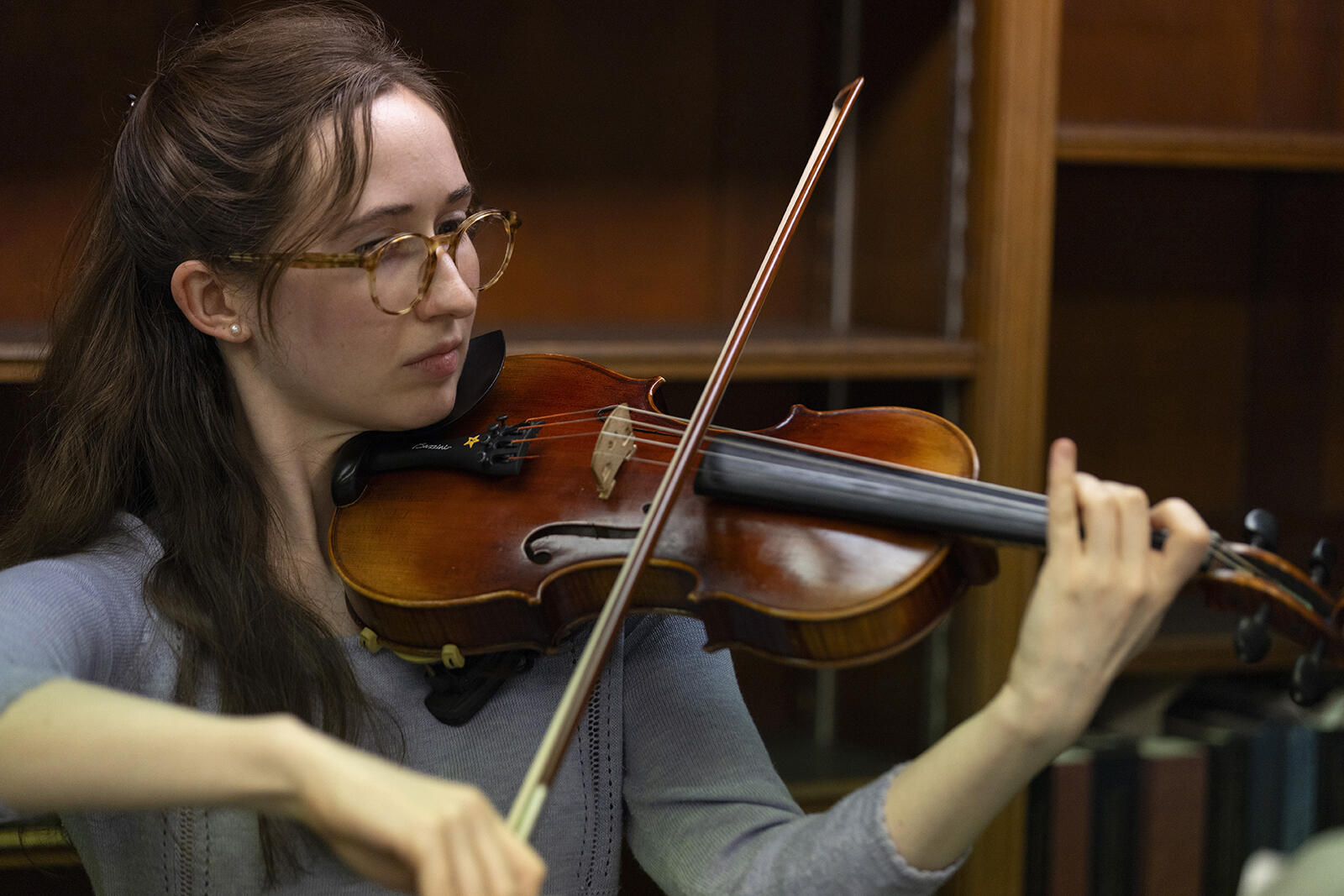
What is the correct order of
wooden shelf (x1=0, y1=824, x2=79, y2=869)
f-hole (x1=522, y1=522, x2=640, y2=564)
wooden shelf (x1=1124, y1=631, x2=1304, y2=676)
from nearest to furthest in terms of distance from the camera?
f-hole (x1=522, y1=522, x2=640, y2=564), wooden shelf (x1=0, y1=824, x2=79, y2=869), wooden shelf (x1=1124, y1=631, x2=1304, y2=676)

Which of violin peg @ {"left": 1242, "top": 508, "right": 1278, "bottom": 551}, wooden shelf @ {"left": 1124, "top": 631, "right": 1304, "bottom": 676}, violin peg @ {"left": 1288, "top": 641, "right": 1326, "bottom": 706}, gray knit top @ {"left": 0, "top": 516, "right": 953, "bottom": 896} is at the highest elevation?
violin peg @ {"left": 1242, "top": 508, "right": 1278, "bottom": 551}

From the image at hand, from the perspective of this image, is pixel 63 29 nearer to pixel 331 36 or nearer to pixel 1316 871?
pixel 331 36

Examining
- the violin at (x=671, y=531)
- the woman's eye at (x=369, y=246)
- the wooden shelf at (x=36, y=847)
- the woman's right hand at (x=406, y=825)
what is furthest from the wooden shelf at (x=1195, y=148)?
the wooden shelf at (x=36, y=847)

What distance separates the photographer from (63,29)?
130 centimetres

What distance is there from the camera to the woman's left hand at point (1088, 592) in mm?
614

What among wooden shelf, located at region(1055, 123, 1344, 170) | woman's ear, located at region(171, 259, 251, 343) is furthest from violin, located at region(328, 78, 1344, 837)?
wooden shelf, located at region(1055, 123, 1344, 170)

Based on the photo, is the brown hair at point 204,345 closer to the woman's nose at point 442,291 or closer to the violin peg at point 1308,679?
the woman's nose at point 442,291

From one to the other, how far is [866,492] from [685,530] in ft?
0.38

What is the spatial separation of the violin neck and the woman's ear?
1.19 ft

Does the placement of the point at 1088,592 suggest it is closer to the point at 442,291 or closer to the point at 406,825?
the point at 406,825

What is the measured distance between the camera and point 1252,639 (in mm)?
628

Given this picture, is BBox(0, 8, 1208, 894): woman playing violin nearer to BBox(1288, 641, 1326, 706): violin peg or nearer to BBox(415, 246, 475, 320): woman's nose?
BBox(415, 246, 475, 320): woman's nose

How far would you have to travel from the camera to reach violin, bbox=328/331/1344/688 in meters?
0.65

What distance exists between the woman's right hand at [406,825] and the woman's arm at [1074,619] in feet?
0.85
